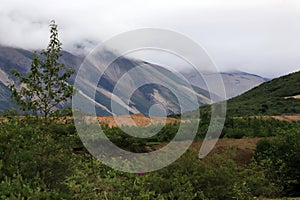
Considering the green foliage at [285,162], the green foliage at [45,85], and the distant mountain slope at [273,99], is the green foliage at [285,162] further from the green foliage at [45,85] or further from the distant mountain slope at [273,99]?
the distant mountain slope at [273,99]

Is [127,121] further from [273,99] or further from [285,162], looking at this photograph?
[273,99]

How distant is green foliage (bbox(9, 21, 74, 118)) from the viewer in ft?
55.6

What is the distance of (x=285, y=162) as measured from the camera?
86.3 ft

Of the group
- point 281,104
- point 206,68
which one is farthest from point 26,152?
point 281,104

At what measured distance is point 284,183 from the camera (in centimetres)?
2511

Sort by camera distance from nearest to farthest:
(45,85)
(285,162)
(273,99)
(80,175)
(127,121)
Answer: (80,175)
(45,85)
(285,162)
(127,121)
(273,99)

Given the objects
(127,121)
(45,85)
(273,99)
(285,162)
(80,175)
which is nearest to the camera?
(80,175)

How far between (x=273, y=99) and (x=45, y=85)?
85.8 m

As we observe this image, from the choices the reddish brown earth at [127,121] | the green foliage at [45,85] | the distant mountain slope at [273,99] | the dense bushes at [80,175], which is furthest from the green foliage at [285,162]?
the distant mountain slope at [273,99]

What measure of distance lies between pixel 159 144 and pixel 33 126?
13650 mm

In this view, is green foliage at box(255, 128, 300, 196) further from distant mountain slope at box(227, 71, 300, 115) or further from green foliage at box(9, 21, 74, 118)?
distant mountain slope at box(227, 71, 300, 115)

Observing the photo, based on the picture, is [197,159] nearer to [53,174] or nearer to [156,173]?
[156,173]

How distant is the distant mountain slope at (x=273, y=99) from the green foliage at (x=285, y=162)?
149 feet

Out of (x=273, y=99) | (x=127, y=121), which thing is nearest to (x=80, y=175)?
(x=127, y=121)
